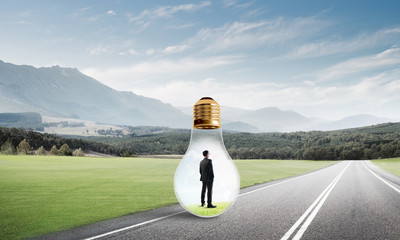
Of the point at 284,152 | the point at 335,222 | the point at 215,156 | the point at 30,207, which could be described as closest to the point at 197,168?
the point at 215,156

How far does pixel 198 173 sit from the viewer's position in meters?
7.31

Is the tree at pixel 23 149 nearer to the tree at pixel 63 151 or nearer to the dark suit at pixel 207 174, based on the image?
the tree at pixel 63 151

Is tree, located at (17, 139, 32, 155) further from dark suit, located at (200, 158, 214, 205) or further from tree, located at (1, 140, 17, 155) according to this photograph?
dark suit, located at (200, 158, 214, 205)

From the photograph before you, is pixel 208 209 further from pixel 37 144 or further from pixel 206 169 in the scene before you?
pixel 37 144

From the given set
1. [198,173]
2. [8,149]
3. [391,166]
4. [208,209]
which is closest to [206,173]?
[198,173]

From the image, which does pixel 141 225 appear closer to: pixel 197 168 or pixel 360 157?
pixel 197 168

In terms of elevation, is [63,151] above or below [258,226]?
above

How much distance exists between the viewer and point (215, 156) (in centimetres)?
748

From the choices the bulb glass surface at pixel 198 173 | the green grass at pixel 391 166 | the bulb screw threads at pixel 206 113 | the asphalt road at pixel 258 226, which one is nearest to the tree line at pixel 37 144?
the green grass at pixel 391 166

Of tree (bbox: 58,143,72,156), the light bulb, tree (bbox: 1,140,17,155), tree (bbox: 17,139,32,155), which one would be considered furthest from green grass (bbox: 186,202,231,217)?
tree (bbox: 17,139,32,155)

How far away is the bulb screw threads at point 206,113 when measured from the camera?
7.09 metres

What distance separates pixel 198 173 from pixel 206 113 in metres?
1.33

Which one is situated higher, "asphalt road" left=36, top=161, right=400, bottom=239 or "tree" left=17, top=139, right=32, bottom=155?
"tree" left=17, top=139, right=32, bottom=155

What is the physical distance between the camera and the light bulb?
7227mm
